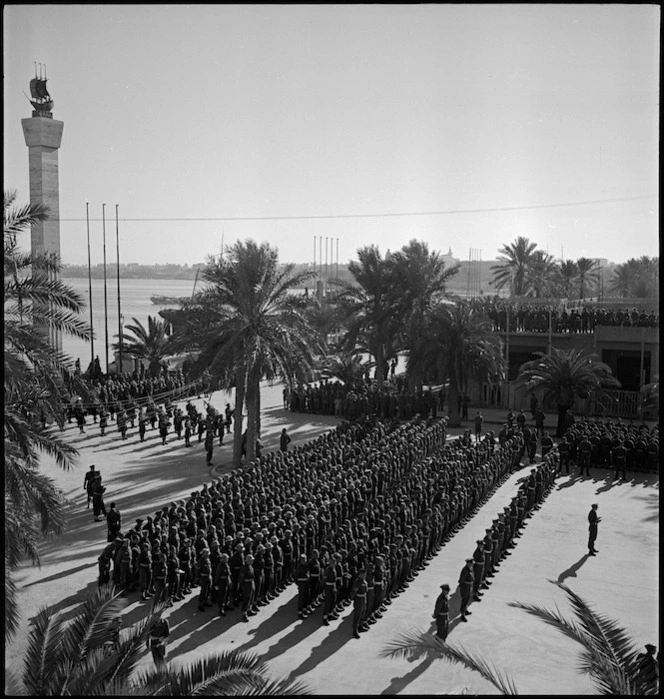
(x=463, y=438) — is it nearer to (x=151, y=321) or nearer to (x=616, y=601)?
(x=616, y=601)

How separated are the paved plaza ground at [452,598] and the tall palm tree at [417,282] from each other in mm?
10073

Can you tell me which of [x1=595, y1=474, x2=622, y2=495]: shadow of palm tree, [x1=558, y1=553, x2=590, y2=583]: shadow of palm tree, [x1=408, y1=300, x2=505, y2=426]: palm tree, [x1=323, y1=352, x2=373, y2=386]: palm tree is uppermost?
[x1=408, y1=300, x2=505, y2=426]: palm tree

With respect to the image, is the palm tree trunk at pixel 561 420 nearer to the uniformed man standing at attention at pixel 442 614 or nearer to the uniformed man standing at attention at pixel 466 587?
the uniformed man standing at attention at pixel 466 587

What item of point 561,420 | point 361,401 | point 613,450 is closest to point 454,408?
point 361,401

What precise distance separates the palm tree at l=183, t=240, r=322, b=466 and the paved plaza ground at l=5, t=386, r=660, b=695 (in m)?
2.87

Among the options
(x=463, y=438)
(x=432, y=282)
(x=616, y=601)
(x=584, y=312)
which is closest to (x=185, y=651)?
(x=616, y=601)

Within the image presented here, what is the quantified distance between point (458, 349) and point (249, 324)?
8894mm

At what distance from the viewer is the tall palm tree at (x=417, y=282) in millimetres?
29438

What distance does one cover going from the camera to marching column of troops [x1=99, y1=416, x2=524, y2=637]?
12148 mm

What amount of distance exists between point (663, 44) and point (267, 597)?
33.5ft

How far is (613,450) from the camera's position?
21047 mm

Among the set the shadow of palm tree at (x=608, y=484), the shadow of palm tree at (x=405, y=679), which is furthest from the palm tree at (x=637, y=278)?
the shadow of palm tree at (x=405, y=679)

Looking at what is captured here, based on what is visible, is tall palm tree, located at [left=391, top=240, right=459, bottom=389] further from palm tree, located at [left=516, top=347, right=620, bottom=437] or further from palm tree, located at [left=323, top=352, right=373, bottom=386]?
palm tree, located at [left=516, top=347, right=620, bottom=437]

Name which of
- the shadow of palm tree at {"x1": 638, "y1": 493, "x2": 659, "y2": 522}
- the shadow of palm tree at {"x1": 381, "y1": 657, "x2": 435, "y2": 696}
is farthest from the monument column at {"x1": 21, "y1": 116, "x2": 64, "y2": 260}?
the shadow of palm tree at {"x1": 381, "y1": 657, "x2": 435, "y2": 696}
